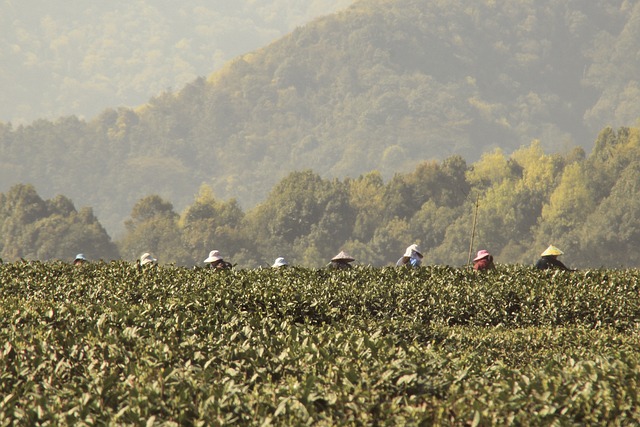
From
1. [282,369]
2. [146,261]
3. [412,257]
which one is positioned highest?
[412,257]

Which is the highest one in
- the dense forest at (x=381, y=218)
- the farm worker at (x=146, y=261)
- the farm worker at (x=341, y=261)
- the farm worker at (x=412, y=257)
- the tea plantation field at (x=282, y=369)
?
the dense forest at (x=381, y=218)

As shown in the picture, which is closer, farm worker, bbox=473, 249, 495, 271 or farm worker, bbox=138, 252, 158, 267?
farm worker, bbox=473, 249, 495, 271

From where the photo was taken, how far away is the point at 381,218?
101 metres

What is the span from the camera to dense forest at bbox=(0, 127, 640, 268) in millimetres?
88375

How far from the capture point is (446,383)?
7.88 metres

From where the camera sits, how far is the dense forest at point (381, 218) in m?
88.4

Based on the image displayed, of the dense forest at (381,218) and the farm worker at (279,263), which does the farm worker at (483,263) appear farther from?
the dense forest at (381,218)

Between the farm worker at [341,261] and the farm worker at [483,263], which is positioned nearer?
the farm worker at [483,263]

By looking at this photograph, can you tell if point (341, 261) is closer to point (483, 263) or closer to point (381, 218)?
point (483, 263)

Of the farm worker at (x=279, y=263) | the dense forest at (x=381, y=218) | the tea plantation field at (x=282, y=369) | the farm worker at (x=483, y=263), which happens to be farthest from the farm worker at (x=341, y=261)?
the dense forest at (x=381, y=218)

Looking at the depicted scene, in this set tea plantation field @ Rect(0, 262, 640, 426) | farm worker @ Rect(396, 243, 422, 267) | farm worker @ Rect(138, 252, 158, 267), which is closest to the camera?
tea plantation field @ Rect(0, 262, 640, 426)

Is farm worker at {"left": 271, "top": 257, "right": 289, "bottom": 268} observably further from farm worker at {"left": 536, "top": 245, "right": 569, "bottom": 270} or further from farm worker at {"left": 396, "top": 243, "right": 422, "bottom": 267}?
farm worker at {"left": 536, "top": 245, "right": 569, "bottom": 270}

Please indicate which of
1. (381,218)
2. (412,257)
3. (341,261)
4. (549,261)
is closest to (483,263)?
(549,261)

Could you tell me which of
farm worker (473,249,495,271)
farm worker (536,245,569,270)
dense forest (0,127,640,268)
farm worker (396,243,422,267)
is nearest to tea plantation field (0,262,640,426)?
farm worker (473,249,495,271)
